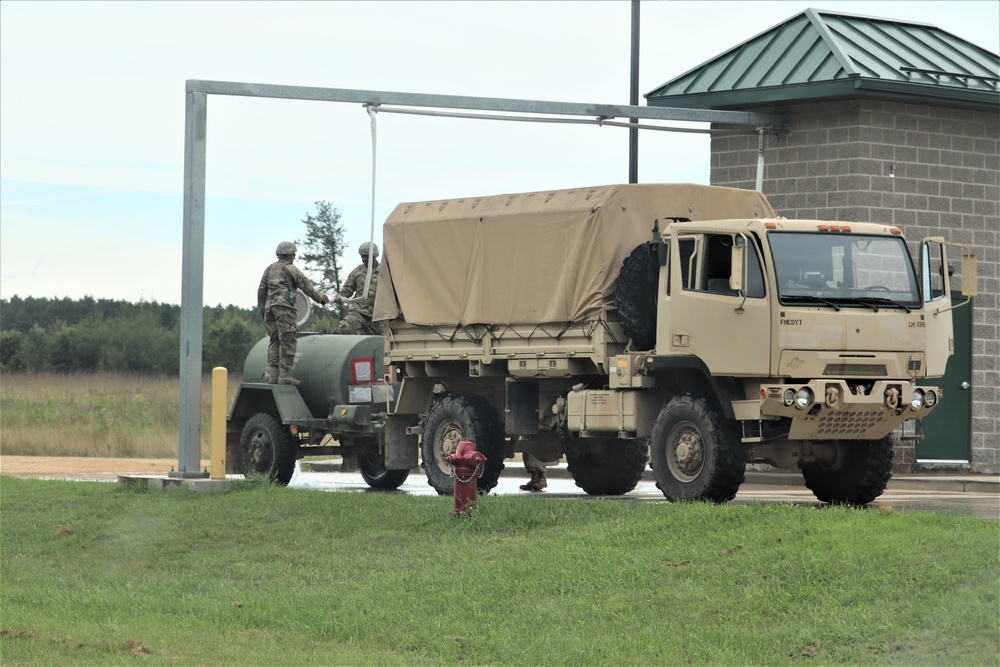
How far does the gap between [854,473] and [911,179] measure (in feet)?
26.1

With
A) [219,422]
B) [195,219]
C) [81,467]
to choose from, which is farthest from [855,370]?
[81,467]

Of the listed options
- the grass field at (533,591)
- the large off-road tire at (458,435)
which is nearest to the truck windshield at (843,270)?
the grass field at (533,591)

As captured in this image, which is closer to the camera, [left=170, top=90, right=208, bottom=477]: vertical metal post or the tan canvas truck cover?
the tan canvas truck cover

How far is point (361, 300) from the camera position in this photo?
2036 cm

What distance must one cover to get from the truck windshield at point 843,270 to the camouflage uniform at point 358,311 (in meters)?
7.23

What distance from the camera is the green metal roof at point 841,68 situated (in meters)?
21.8

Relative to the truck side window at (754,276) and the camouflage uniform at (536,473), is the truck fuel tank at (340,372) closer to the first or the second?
the camouflage uniform at (536,473)

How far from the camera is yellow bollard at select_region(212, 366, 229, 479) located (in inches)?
722

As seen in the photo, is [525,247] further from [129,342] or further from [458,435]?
[129,342]

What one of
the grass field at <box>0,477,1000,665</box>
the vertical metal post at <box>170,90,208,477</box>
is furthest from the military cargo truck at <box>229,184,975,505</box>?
the grass field at <box>0,477,1000,665</box>

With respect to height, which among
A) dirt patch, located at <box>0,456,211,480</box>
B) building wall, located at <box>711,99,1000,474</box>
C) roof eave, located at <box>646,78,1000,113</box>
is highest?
roof eave, located at <box>646,78,1000,113</box>

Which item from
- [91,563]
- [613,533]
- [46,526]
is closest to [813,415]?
[613,533]

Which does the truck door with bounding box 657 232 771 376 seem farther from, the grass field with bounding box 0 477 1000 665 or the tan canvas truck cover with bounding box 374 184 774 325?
the grass field with bounding box 0 477 1000 665

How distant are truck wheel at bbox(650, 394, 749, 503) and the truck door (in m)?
0.48
